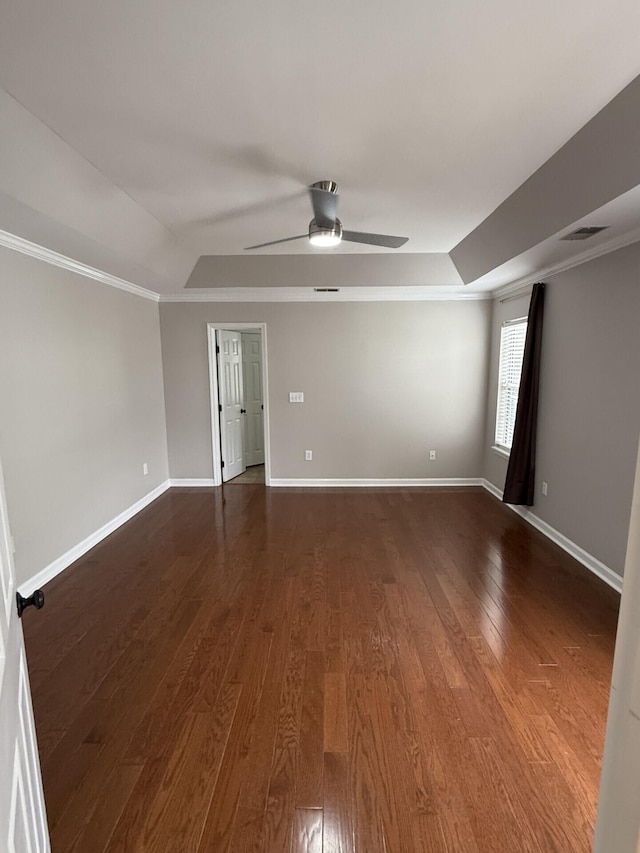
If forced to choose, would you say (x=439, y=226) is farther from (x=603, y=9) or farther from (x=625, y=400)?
(x=603, y=9)

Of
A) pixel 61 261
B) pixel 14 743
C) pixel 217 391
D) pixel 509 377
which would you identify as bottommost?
pixel 14 743

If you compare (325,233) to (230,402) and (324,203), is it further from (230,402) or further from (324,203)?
(230,402)

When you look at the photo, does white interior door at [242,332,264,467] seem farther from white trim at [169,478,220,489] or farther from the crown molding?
the crown molding

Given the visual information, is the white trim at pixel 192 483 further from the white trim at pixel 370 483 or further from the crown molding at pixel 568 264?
the crown molding at pixel 568 264

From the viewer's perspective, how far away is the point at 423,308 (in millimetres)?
5188

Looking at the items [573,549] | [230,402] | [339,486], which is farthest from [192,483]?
[573,549]

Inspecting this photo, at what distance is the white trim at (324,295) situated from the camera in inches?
197

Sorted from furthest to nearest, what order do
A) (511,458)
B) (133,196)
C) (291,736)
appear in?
(511,458)
(133,196)
(291,736)

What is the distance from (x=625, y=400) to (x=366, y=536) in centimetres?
228

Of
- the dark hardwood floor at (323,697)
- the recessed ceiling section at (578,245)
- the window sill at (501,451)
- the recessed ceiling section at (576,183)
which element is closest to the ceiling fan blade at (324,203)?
the recessed ceiling section at (576,183)

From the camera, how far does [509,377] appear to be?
4777 millimetres

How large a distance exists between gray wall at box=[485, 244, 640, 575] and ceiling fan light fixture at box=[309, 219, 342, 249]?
193 cm

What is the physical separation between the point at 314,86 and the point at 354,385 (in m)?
3.71

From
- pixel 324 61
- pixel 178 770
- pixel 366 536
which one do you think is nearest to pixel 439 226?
pixel 324 61
